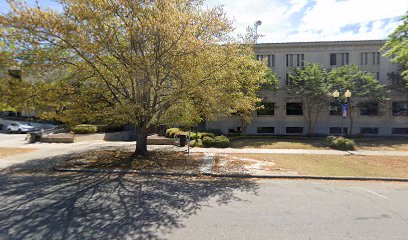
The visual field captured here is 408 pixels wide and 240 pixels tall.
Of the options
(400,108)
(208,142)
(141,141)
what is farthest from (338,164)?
(400,108)

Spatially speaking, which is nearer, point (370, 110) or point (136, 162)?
point (136, 162)

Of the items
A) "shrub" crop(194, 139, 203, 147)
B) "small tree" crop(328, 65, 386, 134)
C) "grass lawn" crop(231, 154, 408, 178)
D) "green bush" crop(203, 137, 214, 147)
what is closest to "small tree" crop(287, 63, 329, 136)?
"small tree" crop(328, 65, 386, 134)

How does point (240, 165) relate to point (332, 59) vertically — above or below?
below

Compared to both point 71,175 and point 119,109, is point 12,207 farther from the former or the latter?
point 119,109

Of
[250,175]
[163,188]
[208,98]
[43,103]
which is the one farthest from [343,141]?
[43,103]

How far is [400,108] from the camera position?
28.2 meters

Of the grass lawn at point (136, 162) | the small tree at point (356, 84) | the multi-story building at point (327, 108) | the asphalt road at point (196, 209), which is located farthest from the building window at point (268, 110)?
the asphalt road at point (196, 209)

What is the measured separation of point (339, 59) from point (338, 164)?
2064 cm

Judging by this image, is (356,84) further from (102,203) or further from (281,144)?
(102,203)

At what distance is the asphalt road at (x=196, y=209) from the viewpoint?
479 centimetres

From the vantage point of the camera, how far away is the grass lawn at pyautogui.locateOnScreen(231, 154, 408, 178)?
1045 cm

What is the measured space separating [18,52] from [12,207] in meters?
6.18

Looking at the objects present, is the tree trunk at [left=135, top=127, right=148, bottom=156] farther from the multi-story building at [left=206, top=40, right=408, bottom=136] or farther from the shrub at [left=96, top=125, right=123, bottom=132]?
the multi-story building at [left=206, top=40, right=408, bottom=136]

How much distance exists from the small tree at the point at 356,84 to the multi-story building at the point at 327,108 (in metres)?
3.66
